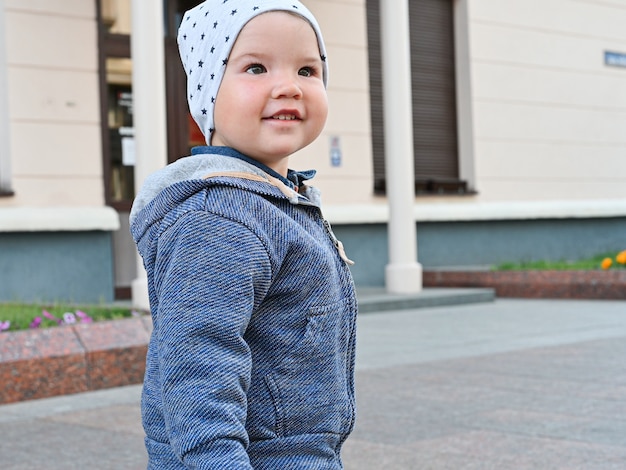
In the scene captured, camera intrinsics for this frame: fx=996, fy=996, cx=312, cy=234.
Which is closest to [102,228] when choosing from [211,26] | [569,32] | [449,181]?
[449,181]

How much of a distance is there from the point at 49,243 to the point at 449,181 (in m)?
6.07

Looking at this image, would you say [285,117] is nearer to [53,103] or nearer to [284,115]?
[284,115]

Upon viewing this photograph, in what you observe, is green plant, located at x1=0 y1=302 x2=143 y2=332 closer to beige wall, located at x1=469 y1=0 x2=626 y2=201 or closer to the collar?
the collar

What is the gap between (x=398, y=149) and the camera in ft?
39.8

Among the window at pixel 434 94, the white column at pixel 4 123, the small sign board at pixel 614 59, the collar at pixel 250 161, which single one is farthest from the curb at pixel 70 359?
the small sign board at pixel 614 59

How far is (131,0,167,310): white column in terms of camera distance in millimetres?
10094

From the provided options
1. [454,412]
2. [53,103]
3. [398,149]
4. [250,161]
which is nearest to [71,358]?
[454,412]

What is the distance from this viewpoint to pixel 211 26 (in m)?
1.60

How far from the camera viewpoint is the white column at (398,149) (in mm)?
12148

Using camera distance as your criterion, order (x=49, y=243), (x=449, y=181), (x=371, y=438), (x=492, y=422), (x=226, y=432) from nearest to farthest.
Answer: (x=226, y=432) < (x=371, y=438) < (x=492, y=422) < (x=49, y=243) < (x=449, y=181)

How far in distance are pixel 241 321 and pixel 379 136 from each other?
502 inches

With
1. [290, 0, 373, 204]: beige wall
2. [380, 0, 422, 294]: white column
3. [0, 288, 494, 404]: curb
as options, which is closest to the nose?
[0, 288, 494, 404]: curb

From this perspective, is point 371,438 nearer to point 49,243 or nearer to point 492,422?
point 492,422

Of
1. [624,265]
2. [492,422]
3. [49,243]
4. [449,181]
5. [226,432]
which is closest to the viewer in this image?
[226,432]
